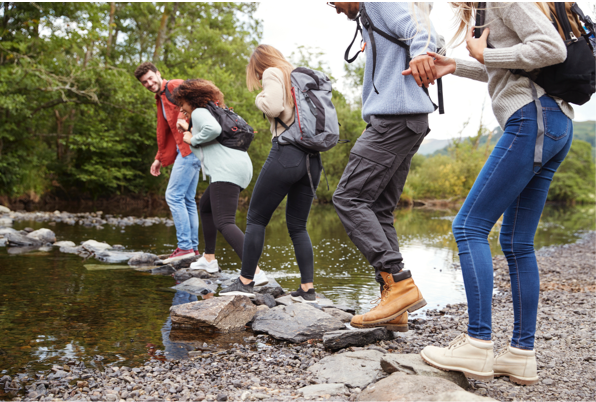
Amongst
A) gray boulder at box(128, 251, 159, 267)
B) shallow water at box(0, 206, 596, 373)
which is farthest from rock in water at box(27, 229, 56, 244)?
gray boulder at box(128, 251, 159, 267)

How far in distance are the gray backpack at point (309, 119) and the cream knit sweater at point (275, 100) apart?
0.25ft

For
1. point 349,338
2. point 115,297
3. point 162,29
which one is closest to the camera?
point 349,338

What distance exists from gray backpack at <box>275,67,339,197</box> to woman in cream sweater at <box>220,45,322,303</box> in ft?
0.30

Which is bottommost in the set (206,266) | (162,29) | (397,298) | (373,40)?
(206,266)

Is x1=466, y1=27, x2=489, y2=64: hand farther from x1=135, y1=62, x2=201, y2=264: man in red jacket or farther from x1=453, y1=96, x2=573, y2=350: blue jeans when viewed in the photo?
x1=135, y1=62, x2=201, y2=264: man in red jacket

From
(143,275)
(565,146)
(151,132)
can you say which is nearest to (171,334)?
(143,275)

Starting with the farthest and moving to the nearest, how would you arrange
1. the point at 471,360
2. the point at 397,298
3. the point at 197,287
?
the point at 197,287
the point at 397,298
the point at 471,360

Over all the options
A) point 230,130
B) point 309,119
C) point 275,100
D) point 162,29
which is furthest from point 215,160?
point 162,29

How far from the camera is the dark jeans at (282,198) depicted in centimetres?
376

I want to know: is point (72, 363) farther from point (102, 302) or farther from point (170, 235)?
point (170, 235)

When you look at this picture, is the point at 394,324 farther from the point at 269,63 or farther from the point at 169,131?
the point at 169,131

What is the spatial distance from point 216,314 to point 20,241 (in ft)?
17.0

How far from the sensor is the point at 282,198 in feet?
12.8

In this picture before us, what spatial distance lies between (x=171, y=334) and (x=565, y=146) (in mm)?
2735
